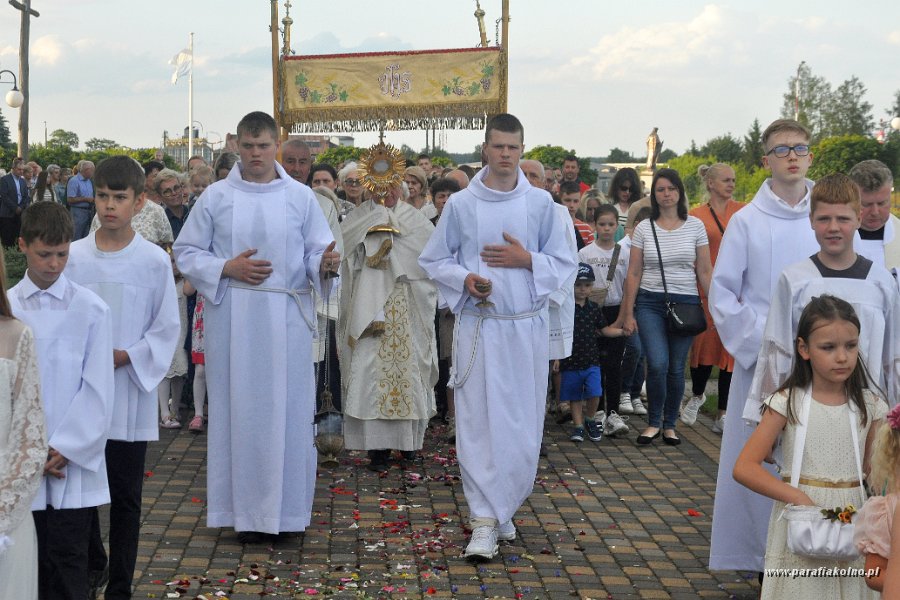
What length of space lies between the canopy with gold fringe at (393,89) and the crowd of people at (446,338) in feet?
11.0

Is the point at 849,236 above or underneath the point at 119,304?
above

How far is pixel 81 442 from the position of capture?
15.1 ft

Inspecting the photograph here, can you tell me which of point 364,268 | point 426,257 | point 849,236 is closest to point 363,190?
point 364,268

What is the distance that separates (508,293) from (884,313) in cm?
235

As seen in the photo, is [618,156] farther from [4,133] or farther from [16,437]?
[16,437]

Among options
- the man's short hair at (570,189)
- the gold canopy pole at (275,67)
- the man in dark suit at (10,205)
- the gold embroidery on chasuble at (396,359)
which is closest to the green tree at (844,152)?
the man in dark suit at (10,205)

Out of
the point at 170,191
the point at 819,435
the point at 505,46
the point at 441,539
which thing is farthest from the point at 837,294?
the point at 505,46

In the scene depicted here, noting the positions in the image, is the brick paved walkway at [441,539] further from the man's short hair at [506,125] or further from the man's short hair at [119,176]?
the man's short hair at [506,125]

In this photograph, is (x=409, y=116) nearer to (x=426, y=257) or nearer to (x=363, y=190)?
(x=363, y=190)

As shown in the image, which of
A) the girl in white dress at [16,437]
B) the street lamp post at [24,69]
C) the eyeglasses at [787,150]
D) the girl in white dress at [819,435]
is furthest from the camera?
the street lamp post at [24,69]

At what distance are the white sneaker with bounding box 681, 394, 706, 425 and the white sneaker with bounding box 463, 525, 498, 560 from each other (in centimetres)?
459

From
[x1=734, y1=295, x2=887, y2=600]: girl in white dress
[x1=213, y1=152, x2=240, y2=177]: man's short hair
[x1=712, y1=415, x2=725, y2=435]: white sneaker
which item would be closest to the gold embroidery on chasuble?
[x1=213, y1=152, x2=240, y2=177]: man's short hair

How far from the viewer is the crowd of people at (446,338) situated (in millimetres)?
4645

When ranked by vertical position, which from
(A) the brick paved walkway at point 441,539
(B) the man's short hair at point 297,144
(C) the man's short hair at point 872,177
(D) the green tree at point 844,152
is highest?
(D) the green tree at point 844,152
